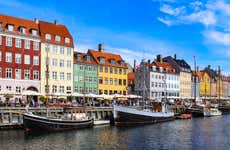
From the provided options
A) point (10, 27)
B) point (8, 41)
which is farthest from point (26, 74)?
point (10, 27)

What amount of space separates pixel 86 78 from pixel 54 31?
12.5m

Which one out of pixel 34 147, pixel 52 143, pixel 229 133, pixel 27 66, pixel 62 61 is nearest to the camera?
pixel 34 147

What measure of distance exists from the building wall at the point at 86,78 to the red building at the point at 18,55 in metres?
10.7

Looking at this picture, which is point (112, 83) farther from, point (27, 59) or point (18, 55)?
point (18, 55)

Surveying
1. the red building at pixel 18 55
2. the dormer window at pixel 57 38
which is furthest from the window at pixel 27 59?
the dormer window at pixel 57 38

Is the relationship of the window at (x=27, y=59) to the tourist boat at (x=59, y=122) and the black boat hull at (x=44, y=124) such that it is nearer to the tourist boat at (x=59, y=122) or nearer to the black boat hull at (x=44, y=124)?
the tourist boat at (x=59, y=122)

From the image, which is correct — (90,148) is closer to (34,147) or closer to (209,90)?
(34,147)

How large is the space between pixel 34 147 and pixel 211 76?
11551 cm

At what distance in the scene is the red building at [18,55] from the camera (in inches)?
2404

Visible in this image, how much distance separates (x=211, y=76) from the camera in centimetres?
13838

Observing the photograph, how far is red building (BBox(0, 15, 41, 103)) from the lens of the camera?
6106 centimetres

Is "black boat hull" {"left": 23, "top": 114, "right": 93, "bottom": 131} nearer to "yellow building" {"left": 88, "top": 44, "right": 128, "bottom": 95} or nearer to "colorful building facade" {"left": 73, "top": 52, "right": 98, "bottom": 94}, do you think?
"colorful building facade" {"left": 73, "top": 52, "right": 98, "bottom": 94}

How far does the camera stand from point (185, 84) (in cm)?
11569

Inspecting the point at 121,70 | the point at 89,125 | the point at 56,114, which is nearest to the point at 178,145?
the point at 89,125
